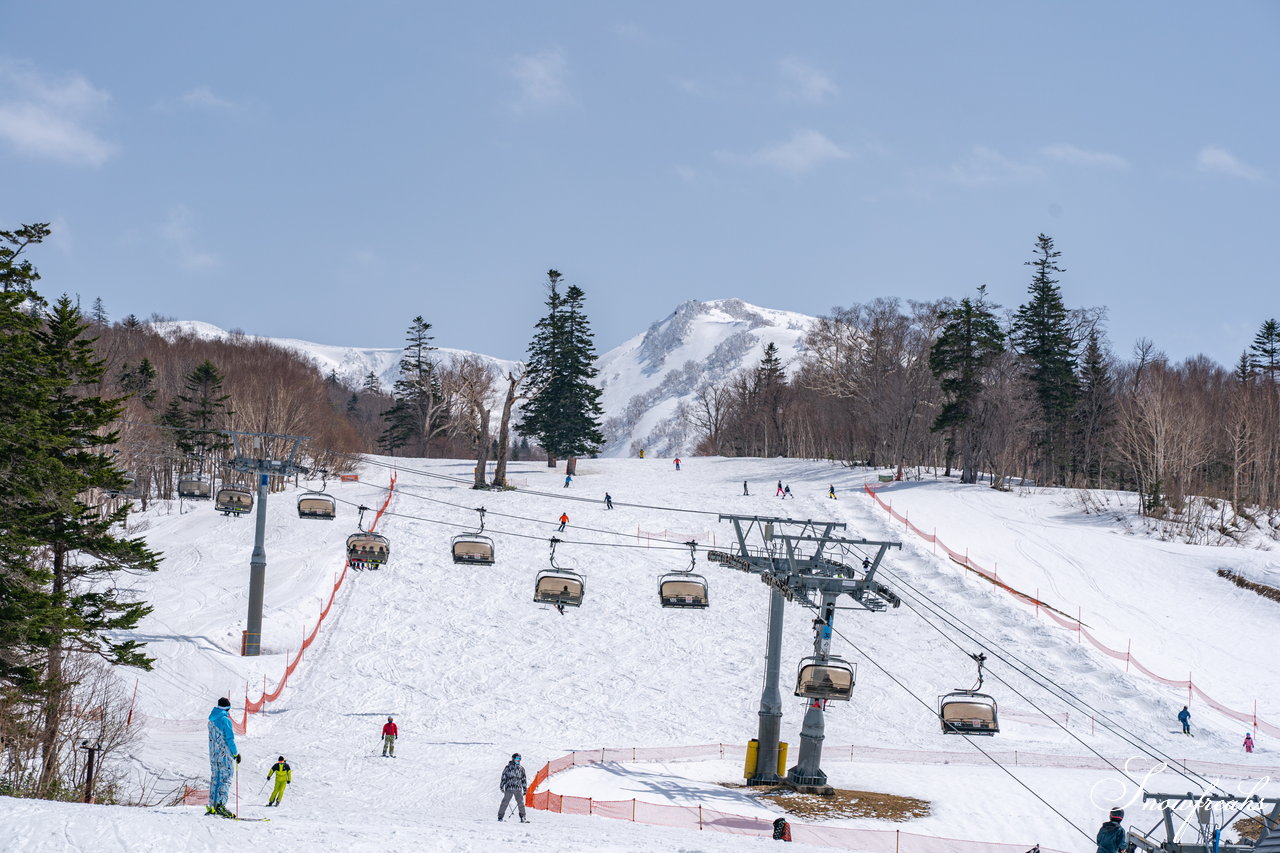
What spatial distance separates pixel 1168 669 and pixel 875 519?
65.4 ft

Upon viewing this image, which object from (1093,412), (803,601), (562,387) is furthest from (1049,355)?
(803,601)

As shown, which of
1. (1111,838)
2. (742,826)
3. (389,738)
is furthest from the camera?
(389,738)

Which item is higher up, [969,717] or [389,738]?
[969,717]

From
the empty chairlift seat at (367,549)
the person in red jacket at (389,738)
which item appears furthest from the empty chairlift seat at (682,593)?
the empty chairlift seat at (367,549)

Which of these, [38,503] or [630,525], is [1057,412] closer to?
[630,525]

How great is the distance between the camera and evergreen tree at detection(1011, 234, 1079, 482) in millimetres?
81812

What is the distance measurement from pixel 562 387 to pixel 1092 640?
48.5 meters

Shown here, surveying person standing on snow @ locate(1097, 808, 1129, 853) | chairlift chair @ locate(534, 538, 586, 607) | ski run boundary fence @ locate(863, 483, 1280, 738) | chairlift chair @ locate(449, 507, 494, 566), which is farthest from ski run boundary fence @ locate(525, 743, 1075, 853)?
ski run boundary fence @ locate(863, 483, 1280, 738)

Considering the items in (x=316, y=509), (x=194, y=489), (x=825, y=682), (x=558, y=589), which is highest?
(x=194, y=489)

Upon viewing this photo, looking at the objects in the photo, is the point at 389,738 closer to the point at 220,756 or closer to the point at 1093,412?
the point at 220,756

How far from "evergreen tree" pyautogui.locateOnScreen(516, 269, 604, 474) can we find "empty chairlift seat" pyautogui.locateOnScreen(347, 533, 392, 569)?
47.4m

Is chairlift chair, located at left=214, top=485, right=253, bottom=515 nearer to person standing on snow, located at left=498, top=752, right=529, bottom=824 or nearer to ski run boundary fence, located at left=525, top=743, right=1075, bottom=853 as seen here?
ski run boundary fence, located at left=525, top=743, right=1075, bottom=853

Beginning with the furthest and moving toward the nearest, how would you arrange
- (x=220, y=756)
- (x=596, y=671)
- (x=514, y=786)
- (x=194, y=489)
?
(x=596, y=671)
(x=194, y=489)
(x=514, y=786)
(x=220, y=756)

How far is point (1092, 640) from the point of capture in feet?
140
